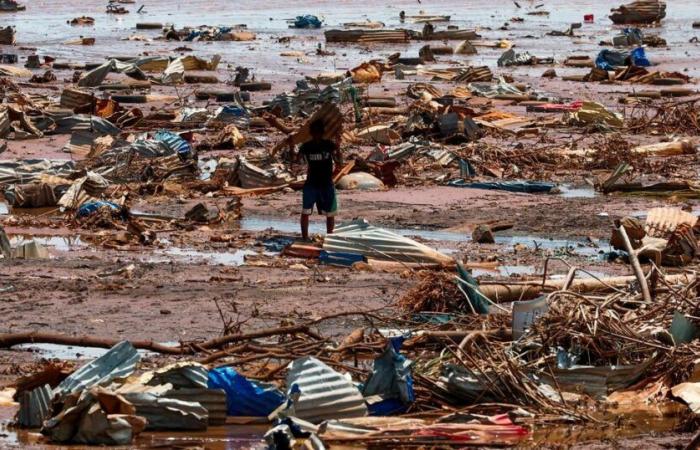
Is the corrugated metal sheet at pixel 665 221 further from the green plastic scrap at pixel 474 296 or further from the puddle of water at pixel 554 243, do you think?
the green plastic scrap at pixel 474 296

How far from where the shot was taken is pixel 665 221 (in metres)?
13.4

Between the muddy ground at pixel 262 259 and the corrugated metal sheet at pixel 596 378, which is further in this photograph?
the muddy ground at pixel 262 259

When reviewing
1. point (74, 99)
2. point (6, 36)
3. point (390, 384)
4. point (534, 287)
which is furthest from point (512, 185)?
point (6, 36)

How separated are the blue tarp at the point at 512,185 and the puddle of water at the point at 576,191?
0.16 metres

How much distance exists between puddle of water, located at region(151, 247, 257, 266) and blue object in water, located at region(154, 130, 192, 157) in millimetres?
4983

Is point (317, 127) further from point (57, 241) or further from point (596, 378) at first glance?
point (596, 378)

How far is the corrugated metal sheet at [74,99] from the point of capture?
904 inches

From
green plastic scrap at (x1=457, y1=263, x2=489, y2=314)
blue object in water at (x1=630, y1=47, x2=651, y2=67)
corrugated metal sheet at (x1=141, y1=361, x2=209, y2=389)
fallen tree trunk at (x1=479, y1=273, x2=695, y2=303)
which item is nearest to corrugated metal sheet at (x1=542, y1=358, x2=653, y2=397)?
green plastic scrap at (x1=457, y1=263, x2=489, y2=314)

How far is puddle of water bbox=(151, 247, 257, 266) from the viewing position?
12.4 m

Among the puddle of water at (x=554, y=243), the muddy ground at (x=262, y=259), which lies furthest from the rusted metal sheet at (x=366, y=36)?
the puddle of water at (x=554, y=243)

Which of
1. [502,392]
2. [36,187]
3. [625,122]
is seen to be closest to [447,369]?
[502,392]

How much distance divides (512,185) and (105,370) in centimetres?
987

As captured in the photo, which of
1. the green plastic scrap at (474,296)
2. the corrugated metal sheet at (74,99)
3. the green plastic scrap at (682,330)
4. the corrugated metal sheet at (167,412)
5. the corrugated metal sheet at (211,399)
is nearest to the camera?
the corrugated metal sheet at (167,412)

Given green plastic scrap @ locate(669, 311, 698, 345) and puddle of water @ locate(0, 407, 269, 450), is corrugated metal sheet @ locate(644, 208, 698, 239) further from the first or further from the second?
puddle of water @ locate(0, 407, 269, 450)
